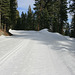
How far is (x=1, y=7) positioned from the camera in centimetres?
2656

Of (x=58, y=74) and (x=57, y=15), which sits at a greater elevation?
(x=57, y=15)

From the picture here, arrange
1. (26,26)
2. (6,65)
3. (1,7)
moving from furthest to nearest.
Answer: (26,26)
(1,7)
(6,65)

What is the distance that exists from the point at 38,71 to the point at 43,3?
1392 inches

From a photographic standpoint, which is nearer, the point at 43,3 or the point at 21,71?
the point at 21,71

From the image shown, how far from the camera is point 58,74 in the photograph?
3.64 metres

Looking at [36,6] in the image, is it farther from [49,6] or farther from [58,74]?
[58,74]

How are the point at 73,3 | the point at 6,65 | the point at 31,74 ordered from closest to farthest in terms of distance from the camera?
the point at 31,74 → the point at 6,65 → the point at 73,3

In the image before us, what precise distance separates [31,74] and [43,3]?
3561 cm

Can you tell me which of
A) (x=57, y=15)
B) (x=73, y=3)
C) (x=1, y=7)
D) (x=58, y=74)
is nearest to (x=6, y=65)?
(x=58, y=74)

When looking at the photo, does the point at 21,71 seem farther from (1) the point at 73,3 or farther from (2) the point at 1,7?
(2) the point at 1,7

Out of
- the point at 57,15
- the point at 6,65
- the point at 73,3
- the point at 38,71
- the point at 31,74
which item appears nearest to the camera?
the point at 31,74

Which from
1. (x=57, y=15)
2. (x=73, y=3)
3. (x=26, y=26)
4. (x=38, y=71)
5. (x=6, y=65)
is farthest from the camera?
(x=26, y=26)

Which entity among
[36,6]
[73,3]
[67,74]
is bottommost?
[67,74]

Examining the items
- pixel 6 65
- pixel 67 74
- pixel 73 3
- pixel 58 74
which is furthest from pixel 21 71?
pixel 73 3
